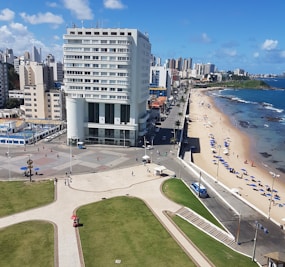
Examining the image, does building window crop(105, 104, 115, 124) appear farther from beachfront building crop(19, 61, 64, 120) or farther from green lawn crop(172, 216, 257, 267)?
green lawn crop(172, 216, 257, 267)

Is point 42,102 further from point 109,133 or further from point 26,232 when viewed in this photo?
point 26,232

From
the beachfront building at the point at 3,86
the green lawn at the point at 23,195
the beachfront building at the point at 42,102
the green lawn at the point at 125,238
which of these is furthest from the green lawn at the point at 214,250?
the beachfront building at the point at 3,86

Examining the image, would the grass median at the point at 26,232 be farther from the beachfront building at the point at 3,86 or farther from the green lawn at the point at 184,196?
the beachfront building at the point at 3,86

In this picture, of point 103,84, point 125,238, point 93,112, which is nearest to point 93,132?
point 93,112

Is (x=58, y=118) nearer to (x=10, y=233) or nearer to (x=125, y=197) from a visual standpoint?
(x=125, y=197)

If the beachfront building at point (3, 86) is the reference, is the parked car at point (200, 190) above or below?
below

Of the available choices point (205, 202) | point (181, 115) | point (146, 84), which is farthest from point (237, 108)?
point (205, 202)
